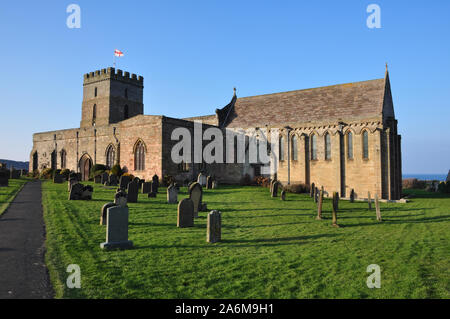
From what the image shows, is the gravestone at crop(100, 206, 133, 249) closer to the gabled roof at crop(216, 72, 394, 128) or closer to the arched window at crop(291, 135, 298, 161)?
the gabled roof at crop(216, 72, 394, 128)

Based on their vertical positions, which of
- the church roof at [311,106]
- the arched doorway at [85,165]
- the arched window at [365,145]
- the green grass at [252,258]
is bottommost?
the green grass at [252,258]

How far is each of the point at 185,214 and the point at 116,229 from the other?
120 inches

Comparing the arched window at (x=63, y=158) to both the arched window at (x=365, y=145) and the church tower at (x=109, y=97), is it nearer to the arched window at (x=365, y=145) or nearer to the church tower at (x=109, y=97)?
the church tower at (x=109, y=97)

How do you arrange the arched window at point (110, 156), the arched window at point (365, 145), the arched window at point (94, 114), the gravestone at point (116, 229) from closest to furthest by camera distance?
the gravestone at point (116, 229) → the arched window at point (365, 145) → the arched window at point (110, 156) → the arched window at point (94, 114)

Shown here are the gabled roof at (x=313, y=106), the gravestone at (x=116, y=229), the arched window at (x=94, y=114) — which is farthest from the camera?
the arched window at (x=94, y=114)

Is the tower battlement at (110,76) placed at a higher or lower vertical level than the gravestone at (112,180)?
higher

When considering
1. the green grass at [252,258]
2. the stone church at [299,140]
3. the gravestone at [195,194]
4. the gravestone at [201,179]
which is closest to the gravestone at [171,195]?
the gravestone at [195,194]

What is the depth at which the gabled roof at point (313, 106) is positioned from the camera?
26.5 metres

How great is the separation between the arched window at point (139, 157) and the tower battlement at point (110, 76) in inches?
739

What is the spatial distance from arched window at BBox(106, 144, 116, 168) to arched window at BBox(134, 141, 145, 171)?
4245 mm

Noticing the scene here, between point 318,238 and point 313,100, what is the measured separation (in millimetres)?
23047

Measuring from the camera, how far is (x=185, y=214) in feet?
34.7
